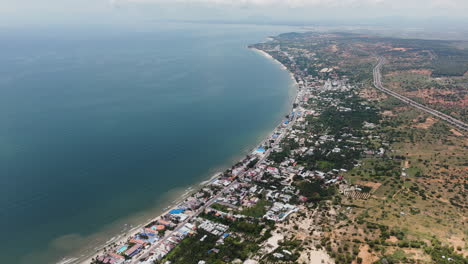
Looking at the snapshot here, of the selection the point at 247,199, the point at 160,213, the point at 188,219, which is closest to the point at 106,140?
the point at 160,213

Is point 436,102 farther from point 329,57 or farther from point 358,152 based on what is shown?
point 329,57

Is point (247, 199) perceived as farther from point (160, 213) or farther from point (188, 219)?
point (160, 213)

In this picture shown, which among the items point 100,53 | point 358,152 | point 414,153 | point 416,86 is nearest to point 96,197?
point 358,152

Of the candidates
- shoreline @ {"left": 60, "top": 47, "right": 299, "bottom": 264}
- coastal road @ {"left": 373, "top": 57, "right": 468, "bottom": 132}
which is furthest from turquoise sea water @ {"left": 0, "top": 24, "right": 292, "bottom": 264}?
coastal road @ {"left": 373, "top": 57, "right": 468, "bottom": 132}

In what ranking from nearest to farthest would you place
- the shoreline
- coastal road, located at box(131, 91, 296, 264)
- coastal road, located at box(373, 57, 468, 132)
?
coastal road, located at box(131, 91, 296, 264) < the shoreline < coastal road, located at box(373, 57, 468, 132)

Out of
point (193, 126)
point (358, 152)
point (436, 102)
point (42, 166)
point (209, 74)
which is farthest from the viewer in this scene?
point (209, 74)

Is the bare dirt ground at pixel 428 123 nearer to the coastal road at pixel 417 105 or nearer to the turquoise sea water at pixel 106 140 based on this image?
the coastal road at pixel 417 105

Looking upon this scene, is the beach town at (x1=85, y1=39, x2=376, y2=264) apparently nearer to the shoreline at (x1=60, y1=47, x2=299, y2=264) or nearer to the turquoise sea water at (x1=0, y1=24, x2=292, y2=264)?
the shoreline at (x1=60, y1=47, x2=299, y2=264)

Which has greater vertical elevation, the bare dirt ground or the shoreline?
the bare dirt ground
